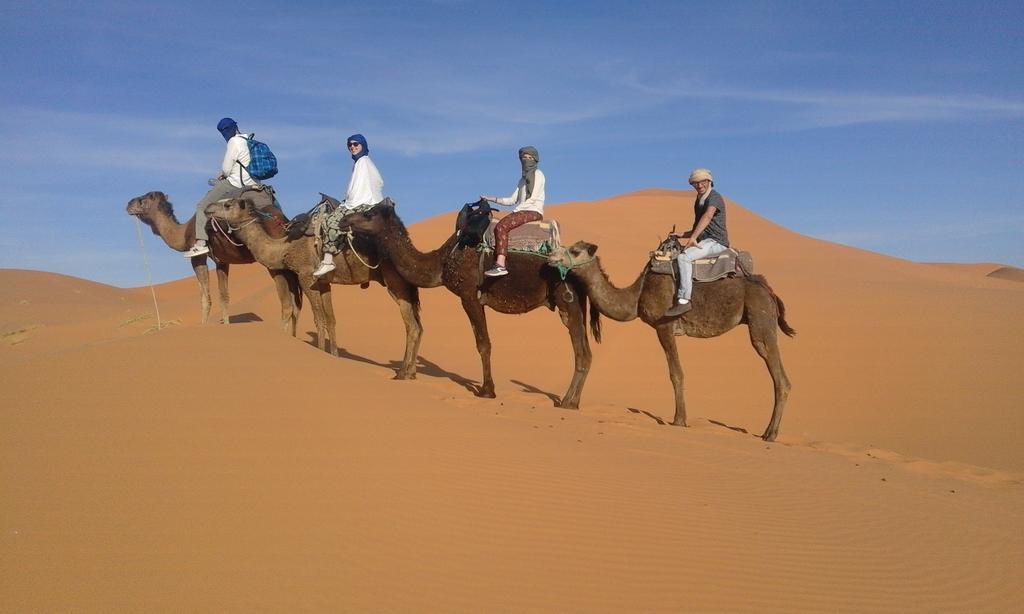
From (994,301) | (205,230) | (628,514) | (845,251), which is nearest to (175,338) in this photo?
(205,230)

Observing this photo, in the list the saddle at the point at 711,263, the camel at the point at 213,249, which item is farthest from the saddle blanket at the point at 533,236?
the camel at the point at 213,249

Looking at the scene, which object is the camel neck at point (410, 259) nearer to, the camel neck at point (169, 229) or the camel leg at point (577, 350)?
the camel leg at point (577, 350)

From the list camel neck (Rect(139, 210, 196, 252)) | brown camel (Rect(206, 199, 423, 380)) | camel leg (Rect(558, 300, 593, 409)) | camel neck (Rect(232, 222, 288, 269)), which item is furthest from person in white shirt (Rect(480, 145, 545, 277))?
camel neck (Rect(139, 210, 196, 252))

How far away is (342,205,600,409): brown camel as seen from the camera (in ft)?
37.7

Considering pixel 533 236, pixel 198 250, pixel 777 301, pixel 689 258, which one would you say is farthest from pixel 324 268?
pixel 777 301

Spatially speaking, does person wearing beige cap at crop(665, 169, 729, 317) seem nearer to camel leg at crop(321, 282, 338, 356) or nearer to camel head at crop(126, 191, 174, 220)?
camel leg at crop(321, 282, 338, 356)

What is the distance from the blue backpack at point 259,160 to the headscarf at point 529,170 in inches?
205

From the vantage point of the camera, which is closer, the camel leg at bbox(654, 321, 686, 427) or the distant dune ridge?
the distant dune ridge

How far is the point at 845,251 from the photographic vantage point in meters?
40.6

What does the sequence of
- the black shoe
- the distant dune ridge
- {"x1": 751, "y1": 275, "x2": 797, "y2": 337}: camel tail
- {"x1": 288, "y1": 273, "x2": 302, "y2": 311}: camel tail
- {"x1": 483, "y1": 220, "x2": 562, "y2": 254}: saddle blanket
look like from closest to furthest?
the distant dune ridge
the black shoe
{"x1": 751, "y1": 275, "x2": 797, "y2": 337}: camel tail
{"x1": 483, "y1": 220, "x2": 562, "y2": 254}: saddle blanket
{"x1": 288, "y1": 273, "x2": 302, "y2": 311}: camel tail

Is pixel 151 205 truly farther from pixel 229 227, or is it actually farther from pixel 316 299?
pixel 316 299

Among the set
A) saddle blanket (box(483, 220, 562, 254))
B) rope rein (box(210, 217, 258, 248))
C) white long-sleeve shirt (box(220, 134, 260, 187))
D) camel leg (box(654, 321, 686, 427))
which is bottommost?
camel leg (box(654, 321, 686, 427))

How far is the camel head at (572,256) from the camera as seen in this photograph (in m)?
10.8

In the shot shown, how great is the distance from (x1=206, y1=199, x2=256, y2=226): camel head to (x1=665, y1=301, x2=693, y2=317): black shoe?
295 inches
